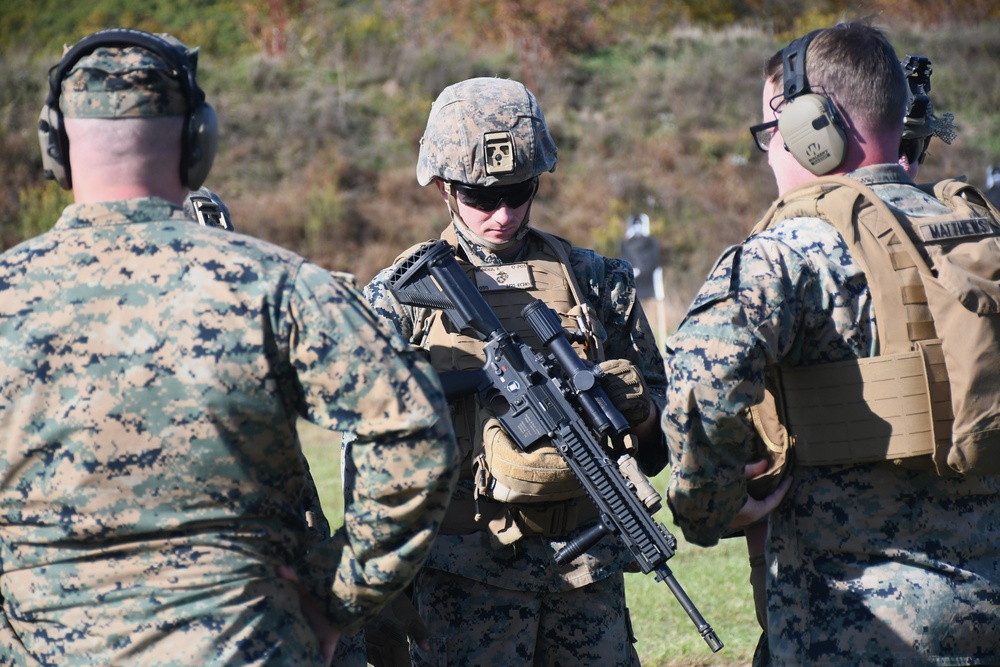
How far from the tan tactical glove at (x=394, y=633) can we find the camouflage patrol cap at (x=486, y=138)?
1.37 metres

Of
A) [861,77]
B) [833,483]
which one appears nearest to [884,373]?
[833,483]

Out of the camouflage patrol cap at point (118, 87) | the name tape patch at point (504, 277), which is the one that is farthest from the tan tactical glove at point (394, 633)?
the camouflage patrol cap at point (118, 87)

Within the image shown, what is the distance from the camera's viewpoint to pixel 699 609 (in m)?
6.05

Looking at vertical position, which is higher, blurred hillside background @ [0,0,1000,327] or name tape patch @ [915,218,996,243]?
name tape patch @ [915,218,996,243]

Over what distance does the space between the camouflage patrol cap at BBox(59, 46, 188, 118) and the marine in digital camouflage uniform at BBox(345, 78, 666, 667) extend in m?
1.33

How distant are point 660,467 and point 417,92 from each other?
80.0 ft

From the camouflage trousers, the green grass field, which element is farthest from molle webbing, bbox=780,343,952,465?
the green grass field

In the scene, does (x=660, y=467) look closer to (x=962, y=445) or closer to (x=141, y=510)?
(x=962, y=445)

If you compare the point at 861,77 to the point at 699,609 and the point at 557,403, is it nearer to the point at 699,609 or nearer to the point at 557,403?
the point at 557,403

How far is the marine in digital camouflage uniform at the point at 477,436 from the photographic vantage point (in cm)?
349

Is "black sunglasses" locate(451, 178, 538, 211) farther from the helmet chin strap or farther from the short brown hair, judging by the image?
the short brown hair

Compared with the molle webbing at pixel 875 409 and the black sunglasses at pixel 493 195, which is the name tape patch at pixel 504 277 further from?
the molle webbing at pixel 875 409

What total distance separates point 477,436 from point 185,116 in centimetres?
152

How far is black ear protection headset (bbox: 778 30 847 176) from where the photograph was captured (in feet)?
8.96
